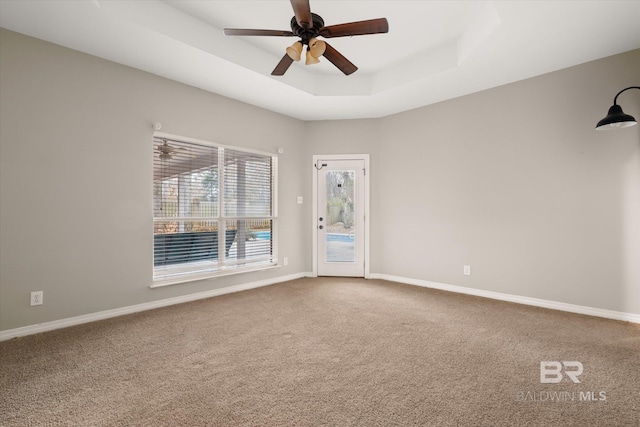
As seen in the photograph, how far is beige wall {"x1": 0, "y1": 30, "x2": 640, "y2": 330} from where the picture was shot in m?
2.81

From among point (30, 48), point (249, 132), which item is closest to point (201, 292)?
point (249, 132)

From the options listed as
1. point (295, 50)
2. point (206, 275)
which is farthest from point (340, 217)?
point (295, 50)

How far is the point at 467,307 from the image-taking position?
3.61 metres

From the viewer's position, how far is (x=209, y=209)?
163 inches

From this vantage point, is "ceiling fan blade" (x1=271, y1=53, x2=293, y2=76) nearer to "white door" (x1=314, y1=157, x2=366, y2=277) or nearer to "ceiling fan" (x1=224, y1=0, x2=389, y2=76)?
"ceiling fan" (x1=224, y1=0, x2=389, y2=76)

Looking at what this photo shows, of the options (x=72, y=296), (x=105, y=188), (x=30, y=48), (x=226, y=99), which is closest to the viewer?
(x=30, y=48)

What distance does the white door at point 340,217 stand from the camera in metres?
5.29

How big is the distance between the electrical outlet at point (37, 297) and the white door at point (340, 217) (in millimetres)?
3635

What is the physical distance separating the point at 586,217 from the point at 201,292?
481cm

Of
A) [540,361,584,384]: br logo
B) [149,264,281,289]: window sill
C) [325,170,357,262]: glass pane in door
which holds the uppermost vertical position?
[325,170,357,262]: glass pane in door

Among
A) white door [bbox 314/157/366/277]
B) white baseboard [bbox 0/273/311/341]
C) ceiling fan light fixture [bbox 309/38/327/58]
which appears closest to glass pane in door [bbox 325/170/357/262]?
white door [bbox 314/157/366/277]

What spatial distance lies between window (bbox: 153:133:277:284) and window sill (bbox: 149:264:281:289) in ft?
0.04

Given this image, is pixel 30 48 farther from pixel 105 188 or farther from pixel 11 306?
pixel 11 306

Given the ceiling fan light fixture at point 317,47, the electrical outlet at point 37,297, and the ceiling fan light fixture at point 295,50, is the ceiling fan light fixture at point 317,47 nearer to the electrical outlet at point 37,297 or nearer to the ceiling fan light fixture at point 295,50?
the ceiling fan light fixture at point 295,50
